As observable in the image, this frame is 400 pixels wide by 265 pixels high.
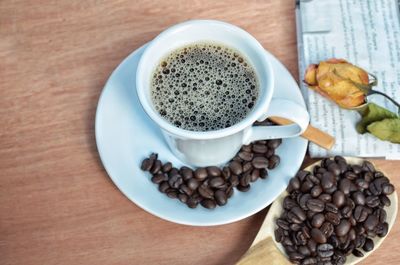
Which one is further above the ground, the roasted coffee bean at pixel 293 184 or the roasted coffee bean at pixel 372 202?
the roasted coffee bean at pixel 293 184

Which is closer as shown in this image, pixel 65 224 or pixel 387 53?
pixel 65 224

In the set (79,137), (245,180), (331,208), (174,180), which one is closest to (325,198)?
(331,208)

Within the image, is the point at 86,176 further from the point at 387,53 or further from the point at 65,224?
the point at 387,53

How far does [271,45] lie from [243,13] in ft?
0.29

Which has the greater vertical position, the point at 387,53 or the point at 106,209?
the point at 387,53

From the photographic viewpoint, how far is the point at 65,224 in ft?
2.75

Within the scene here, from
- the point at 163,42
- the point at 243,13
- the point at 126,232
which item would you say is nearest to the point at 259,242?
the point at 126,232

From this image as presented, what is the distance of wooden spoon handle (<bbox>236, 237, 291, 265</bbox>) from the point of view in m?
0.77

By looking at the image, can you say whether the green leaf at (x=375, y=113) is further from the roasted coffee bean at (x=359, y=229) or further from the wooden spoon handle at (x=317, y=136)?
the roasted coffee bean at (x=359, y=229)

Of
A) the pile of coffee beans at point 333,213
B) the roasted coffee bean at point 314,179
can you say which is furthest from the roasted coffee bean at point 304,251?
the roasted coffee bean at point 314,179

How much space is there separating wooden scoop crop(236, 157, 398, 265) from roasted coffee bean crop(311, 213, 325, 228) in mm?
52

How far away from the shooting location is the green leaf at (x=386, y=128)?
846mm

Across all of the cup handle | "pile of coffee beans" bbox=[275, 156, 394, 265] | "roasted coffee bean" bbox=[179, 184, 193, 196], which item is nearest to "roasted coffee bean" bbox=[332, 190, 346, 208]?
"pile of coffee beans" bbox=[275, 156, 394, 265]

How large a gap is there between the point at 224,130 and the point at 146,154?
19 centimetres
